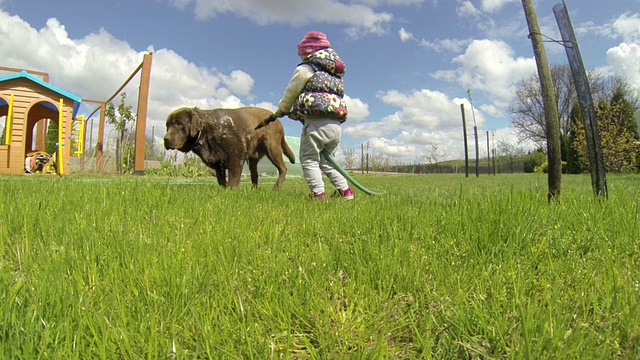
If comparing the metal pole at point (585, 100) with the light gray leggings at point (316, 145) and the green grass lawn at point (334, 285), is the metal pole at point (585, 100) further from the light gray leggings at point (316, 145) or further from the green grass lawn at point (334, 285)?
the light gray leggings at point (316, 145)

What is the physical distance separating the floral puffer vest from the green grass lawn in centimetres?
180

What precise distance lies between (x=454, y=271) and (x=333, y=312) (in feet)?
1.89

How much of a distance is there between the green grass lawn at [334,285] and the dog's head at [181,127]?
8.21 ft

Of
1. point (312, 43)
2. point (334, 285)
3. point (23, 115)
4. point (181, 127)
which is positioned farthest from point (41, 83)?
point (334, 285)

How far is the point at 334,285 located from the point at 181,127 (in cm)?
399

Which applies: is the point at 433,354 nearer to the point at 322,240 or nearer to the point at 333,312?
the point at 333,312

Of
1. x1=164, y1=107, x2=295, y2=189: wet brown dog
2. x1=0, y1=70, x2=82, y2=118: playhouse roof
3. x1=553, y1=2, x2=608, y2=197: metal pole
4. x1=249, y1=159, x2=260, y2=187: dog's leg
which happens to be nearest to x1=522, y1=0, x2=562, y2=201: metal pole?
x1=553, y1=2, x2=608, y2=197: metal pole

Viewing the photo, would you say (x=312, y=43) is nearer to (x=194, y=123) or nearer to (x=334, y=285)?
(x=194, y=123)

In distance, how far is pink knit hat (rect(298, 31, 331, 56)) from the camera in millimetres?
4098

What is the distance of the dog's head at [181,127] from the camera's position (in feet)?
15.5

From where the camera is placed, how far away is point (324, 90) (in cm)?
385

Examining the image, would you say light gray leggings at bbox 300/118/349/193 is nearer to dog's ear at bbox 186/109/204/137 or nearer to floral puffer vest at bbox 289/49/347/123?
floral puffer vest at bbox 289/49/347/123

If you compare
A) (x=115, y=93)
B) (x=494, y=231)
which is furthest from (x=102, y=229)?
(x=115, y=93)

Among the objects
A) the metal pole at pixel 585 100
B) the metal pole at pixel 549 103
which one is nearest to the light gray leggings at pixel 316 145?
the metal pole at pixel 549 103
